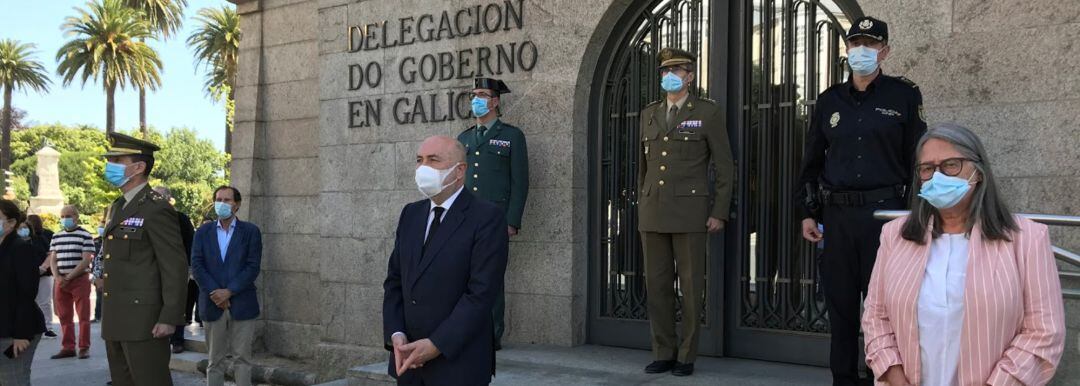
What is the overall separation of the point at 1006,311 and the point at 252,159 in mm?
8816

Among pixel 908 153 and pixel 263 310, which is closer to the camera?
pixel 908 153

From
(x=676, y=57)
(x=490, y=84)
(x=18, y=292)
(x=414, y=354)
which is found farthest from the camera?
(x=490, y=84)

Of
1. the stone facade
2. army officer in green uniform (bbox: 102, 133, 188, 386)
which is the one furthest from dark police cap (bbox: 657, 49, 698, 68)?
army officer in green uniform (bbox: 102, 133, 188, 386)

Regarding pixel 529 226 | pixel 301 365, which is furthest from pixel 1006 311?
pixel 301 365

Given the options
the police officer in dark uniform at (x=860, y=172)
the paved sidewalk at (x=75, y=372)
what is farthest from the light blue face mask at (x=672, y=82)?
the paved sidewalk at (x=75, y=372)

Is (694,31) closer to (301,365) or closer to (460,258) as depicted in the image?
(460,258)

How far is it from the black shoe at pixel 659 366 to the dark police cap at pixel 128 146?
3.49 metres

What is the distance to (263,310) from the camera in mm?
10383

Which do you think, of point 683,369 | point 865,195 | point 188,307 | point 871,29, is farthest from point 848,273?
point 188,307

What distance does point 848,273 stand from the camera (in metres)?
4.93

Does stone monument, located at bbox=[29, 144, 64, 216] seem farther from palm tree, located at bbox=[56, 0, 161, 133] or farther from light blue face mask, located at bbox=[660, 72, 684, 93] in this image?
light blue face mask, located at bbox=[660, 72, 684, 93]

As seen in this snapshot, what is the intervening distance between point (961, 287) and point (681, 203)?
3.06 m

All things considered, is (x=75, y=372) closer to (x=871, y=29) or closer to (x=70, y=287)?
(x=70, y=287)

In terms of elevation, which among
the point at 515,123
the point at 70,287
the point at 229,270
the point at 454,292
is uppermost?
the point at 515,123
